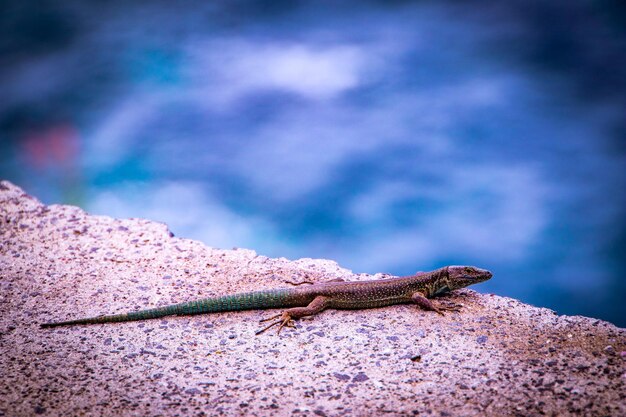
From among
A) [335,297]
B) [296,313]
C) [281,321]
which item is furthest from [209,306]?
[335,297]

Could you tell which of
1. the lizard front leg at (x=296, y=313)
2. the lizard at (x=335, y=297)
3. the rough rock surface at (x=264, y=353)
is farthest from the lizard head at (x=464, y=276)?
the lizard front leg at (x=296, y=313)

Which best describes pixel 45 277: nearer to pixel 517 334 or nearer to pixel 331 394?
pixel 331 394

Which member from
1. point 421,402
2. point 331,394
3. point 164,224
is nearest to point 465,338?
point 421,402

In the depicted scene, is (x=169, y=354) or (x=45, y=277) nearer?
(x=169, y=354)

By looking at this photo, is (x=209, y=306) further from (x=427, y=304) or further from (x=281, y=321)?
(x=427, y=304)

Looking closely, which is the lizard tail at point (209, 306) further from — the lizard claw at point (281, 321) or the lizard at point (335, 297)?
the lizard claw at point (281, 321)

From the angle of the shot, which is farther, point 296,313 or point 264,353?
point 296,313

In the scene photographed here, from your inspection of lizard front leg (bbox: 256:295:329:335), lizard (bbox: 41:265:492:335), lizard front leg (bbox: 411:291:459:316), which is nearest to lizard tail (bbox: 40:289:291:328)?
lizard (bbox: 41:265:492:335)
